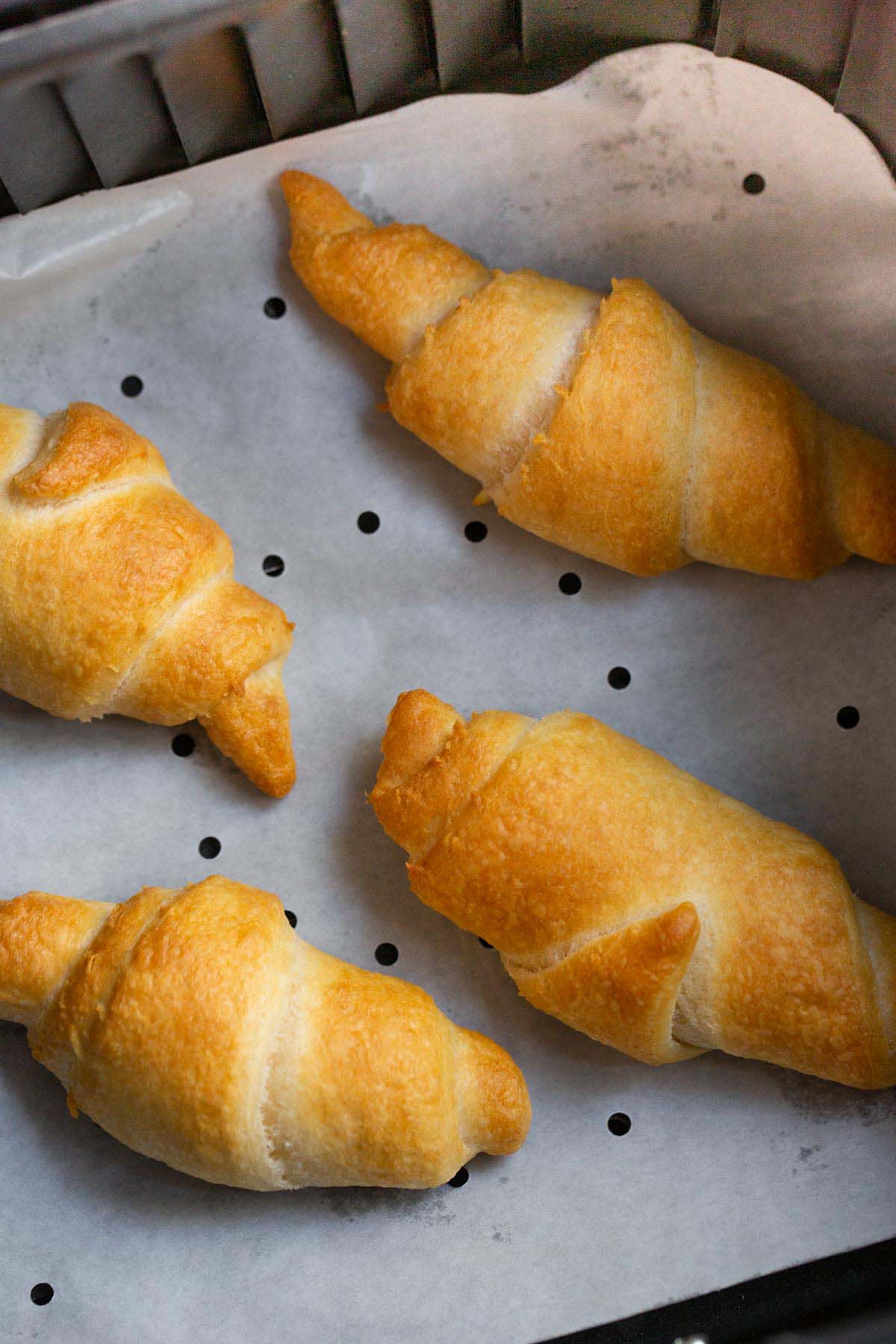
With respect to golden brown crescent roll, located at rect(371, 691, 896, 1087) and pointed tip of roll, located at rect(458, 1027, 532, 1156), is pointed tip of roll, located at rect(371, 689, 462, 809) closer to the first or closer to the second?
golden brown crescent roll, located at rect(371, 691, 896, 1087)

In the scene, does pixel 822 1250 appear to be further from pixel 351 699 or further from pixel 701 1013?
pixel 351 699

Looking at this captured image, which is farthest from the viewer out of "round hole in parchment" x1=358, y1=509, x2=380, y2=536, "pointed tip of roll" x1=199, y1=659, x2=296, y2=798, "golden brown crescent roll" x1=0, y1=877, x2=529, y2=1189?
A: "round hole in parchment" x1=358, y1=509, x2=380, y2=536

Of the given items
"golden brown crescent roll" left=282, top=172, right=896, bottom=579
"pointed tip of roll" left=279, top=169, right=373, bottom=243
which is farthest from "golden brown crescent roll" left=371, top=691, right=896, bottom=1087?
"pointed tip of roll" left=279, top=169, right=373, bottom=243

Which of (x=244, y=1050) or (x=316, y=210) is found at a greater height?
(x=316, y=210)

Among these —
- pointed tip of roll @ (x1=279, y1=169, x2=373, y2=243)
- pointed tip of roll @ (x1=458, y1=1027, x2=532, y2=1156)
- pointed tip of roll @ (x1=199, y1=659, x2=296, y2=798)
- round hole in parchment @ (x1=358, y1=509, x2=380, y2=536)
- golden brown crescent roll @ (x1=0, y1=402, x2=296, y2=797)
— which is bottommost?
pointed tip of roll @ (x1=458, y1=1027, x2=532, y2=1156)

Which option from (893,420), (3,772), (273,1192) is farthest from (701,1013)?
(3,772)

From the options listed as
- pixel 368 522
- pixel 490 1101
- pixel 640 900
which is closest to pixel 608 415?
pixel 368 522

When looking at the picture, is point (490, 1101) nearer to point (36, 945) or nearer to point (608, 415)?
point (36, 945)
